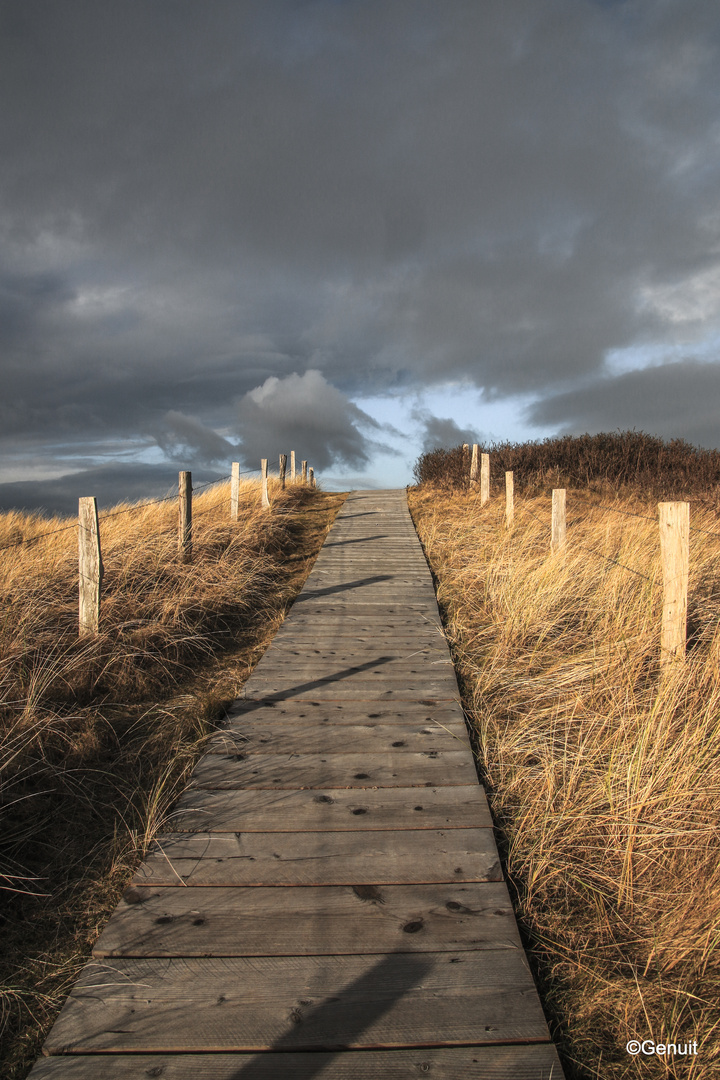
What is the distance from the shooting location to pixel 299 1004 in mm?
1947

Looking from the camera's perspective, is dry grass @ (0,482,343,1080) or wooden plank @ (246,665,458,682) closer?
dry grass @ (0,482,343,1080)

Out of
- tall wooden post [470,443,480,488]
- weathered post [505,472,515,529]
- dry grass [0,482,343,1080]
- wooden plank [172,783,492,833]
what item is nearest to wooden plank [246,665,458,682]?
dry grass [0,482,343,1080]

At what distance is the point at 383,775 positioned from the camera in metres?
3.28

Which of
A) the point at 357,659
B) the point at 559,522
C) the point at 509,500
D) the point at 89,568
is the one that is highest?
the point at 509,500

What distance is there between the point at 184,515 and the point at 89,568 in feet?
6.72

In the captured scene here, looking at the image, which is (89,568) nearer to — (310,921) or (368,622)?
(368,622)

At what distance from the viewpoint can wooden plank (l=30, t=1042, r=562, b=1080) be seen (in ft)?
5.74

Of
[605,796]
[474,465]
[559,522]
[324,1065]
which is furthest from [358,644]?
[474,465]

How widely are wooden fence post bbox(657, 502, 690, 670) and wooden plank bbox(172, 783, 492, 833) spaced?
1931mm

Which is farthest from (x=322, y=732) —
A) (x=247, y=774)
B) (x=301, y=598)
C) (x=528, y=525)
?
(x=528, y=525)

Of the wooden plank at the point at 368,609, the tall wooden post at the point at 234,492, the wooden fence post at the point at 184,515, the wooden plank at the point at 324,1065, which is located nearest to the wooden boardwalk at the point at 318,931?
the wooden plank at the point at 324,1065

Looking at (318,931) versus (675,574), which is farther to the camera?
(675,574)

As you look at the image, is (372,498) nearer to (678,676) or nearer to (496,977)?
(678,676)

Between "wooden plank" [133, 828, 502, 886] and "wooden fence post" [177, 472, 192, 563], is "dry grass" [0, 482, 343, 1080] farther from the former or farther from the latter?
"wooden plank" [133, 828, 502, 886]
